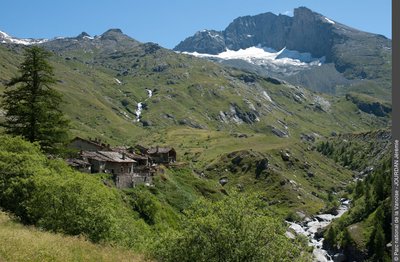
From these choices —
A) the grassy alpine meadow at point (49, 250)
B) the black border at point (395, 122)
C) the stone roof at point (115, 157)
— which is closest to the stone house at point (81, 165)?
the stone roof at point (115, 157)

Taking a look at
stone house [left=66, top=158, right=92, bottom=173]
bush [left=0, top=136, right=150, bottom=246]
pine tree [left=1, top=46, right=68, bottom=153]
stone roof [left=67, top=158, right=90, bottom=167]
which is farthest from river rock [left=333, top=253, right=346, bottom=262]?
bush [left=0, top=136, right=150, bottom=246]

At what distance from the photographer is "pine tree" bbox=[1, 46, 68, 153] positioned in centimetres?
5578

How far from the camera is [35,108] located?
2189 inches

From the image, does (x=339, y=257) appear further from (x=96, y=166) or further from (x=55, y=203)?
(x=55, y=203)

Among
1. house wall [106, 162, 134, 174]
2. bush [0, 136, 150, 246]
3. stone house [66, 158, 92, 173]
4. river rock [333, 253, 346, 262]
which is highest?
bush [0, 136, 150, 246]

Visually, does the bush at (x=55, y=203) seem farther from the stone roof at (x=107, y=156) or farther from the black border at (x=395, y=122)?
the stone roof at (x=107, y=156)

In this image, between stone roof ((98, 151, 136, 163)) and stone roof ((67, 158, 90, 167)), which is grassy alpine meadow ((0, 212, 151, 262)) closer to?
stone roof ((67, 158, 90, 167))

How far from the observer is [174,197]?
9400 centimetres

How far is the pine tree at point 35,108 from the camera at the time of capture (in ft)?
183

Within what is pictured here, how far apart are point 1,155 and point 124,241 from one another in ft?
48.9

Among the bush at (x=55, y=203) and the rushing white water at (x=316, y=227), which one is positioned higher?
the bush at (x=55, y=203)

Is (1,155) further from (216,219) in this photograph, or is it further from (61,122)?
(216,219)

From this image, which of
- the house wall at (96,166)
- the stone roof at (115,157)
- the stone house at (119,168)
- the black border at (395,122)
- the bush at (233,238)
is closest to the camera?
the black border at (395,122)

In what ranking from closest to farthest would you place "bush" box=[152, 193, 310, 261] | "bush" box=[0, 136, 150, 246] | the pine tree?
"bush" box=[152, 193, 310, 261]
"bush" box=[0, 136, 150, 246]
the pine tree
